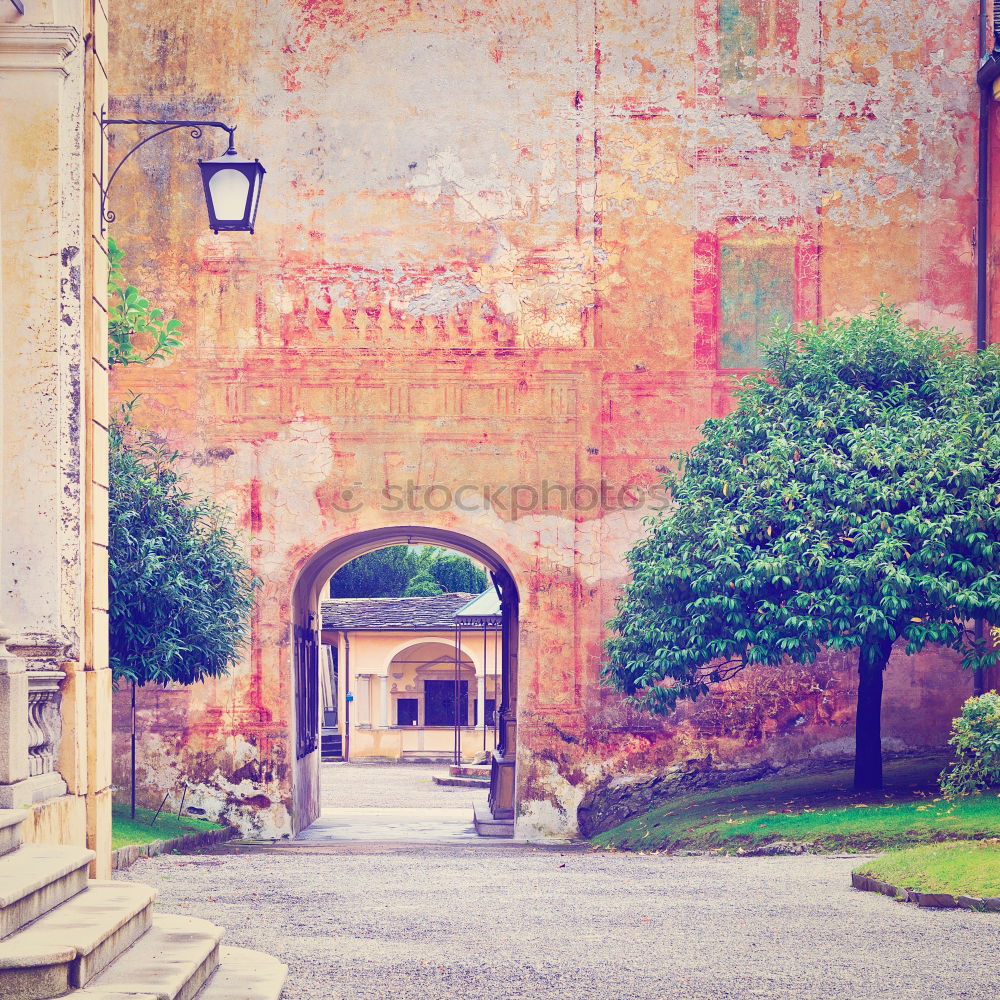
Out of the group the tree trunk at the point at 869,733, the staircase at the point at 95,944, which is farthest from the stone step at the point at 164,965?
the tree trunk at the point at 869,733

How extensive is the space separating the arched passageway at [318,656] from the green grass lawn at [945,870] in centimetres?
843

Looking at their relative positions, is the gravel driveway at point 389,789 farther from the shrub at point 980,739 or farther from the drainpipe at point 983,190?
the shrub at point 980,739

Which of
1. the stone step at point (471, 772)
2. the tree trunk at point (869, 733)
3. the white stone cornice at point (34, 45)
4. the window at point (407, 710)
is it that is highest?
the white stone cornice at point (34, 45)

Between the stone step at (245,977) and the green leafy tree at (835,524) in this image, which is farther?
the green leafy tree at (835,524)

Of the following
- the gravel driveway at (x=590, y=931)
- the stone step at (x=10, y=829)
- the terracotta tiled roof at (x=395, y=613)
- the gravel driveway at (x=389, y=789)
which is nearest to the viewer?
the stone step at (x=10, y=829)

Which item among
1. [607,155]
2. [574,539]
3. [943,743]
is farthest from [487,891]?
[607,155]

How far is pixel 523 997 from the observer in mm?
6477

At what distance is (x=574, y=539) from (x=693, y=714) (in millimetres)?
2545

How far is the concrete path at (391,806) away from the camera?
1927 cm

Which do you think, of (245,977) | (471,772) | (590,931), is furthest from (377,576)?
(245,977)

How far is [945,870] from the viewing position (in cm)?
997

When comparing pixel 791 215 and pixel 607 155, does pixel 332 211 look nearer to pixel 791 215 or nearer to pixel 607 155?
pixel 607 155

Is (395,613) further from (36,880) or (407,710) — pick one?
(36,880)

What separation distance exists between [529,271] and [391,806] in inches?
428
